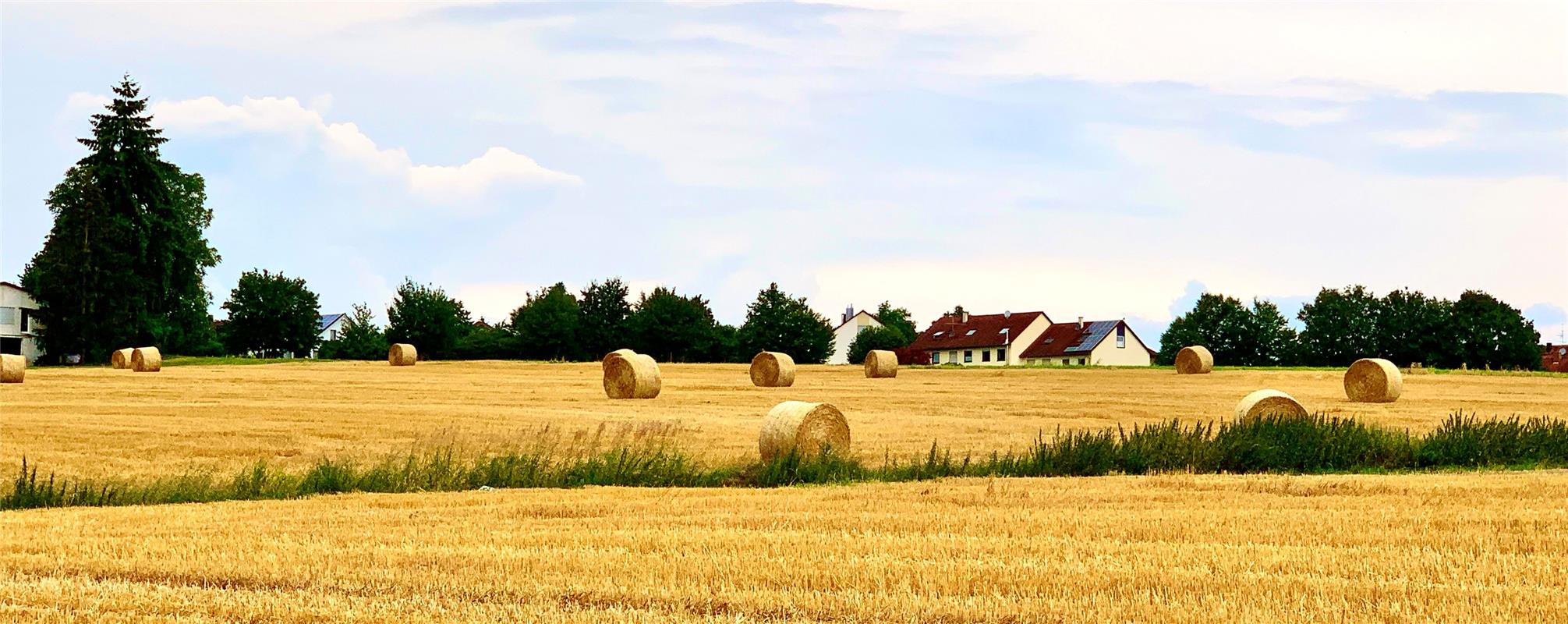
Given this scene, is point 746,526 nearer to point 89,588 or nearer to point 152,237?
point 89,588

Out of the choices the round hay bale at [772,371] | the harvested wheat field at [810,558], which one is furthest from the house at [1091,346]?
the harvested wheat field at [810,558]

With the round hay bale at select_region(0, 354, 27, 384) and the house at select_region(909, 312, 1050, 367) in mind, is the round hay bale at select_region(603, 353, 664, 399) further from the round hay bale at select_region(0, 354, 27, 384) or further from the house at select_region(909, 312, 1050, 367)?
the house at select_region(909, 312, 1050, 367)

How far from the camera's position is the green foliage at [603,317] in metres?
89.2

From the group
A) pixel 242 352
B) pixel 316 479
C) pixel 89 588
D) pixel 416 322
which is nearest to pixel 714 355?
pixel 416 322

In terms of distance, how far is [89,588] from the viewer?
407 inches

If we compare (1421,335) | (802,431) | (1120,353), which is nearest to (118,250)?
(802,431)

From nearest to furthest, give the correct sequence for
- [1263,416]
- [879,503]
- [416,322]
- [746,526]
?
[746,526] < [879,503] < [1263,416] < [416,322]

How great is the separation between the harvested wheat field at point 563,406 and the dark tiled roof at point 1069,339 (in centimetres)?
5233

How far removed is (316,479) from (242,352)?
9904cm

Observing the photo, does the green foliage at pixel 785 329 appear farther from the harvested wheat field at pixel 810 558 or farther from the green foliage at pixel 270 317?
Answer: the harvested wheat field at pixel 810 558

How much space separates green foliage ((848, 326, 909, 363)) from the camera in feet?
373

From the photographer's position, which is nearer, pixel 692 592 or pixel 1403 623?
pixel 1403 623

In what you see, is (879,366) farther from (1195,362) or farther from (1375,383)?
(1375,383)

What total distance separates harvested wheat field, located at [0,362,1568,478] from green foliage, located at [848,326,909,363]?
5192 centimetres
